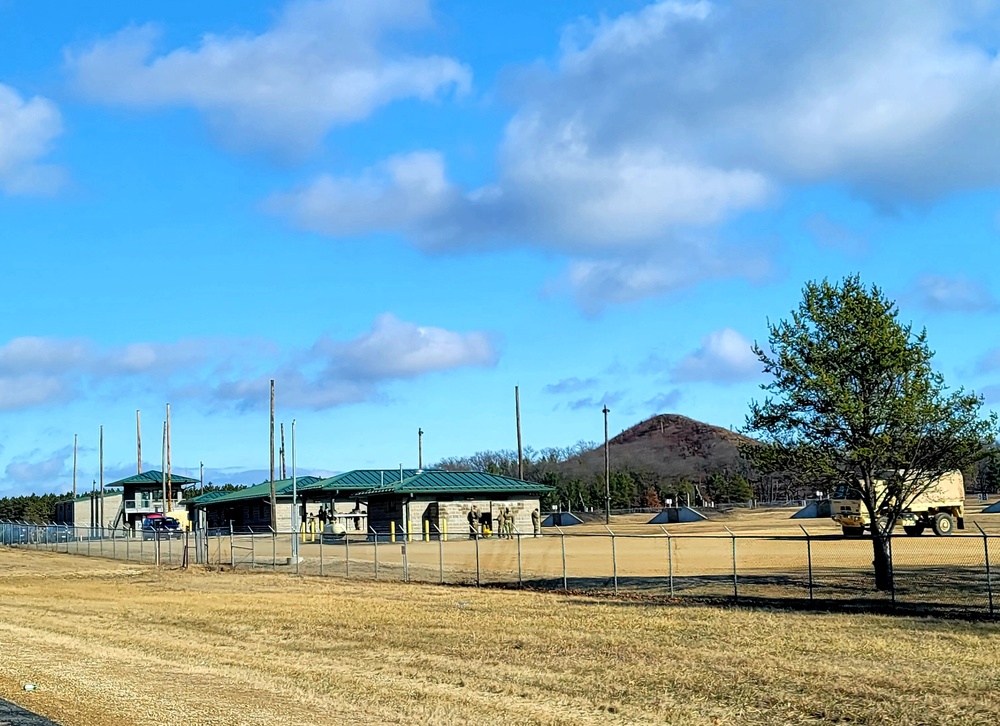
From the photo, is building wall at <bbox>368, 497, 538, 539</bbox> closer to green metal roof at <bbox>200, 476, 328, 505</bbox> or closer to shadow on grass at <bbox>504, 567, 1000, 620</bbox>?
green metal roof at <bbox>200, 476, 328, 505</bbox>

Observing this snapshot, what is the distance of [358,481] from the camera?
7731 centimetres

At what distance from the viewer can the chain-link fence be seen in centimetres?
2552

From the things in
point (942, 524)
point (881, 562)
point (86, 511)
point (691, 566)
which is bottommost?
point (691, 566)

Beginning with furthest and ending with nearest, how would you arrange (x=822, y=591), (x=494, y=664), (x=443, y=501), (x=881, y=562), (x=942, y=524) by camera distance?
(x=443, y=501)
(x=942, y=524)
(x=822, y=591)
(x=881, y=562)
(x=494, y=664)

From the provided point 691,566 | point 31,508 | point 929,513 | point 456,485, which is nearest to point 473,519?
point 456,485

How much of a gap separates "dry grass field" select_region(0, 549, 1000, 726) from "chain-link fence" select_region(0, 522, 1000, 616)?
2.95m

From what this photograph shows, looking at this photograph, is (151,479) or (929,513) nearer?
(929,513)

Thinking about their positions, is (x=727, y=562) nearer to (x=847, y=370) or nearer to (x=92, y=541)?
(x=847, y=370)

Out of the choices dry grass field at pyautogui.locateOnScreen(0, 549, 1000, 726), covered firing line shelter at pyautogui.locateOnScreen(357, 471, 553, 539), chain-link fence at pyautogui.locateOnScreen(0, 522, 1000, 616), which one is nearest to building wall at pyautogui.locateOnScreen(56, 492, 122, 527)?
chain-link fence at pyautogui.locateOnScreen(0, 522, 1000, 616)

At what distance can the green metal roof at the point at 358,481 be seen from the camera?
75.4 meters

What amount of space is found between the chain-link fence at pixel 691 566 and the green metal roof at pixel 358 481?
456 inches

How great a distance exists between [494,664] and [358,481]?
6185cm

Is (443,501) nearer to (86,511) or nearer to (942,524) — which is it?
(942,524)

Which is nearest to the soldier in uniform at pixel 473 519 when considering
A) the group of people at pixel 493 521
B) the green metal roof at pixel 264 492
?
the group of people at pixel 493 521
